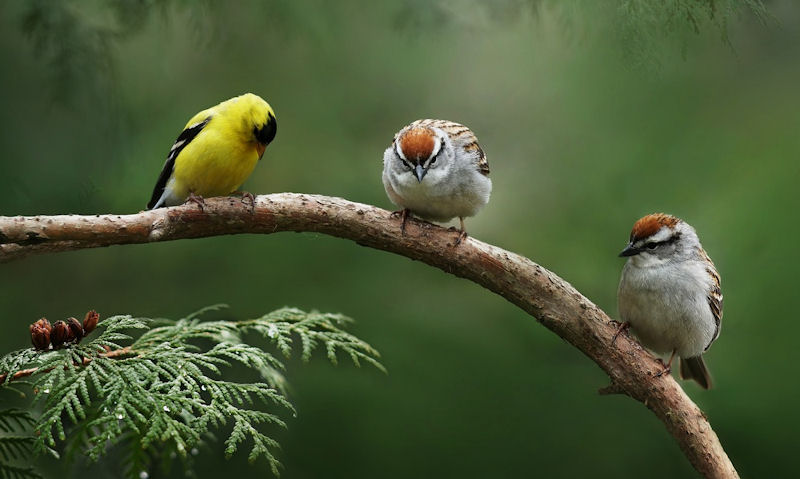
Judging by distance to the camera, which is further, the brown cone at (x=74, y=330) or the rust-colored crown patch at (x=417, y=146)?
the rust-colored crown patch at (x=417, y=146)

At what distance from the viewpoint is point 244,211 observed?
163cm

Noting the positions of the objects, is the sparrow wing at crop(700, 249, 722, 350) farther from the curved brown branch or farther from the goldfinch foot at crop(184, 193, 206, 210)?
the goldfinch foot at crop(184, 193, 206, 210)

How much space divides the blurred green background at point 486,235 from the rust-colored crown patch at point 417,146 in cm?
59

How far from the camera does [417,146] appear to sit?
1.74 meters

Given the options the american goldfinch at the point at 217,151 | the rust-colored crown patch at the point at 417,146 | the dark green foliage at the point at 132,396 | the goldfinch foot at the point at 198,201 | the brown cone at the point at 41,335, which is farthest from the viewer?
the american goldfinch at the point at 217,151

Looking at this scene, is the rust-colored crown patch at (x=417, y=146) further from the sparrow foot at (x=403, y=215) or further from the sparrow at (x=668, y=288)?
the sparrow at (x=668, y=288)

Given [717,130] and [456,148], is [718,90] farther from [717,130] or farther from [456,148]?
[456,148]

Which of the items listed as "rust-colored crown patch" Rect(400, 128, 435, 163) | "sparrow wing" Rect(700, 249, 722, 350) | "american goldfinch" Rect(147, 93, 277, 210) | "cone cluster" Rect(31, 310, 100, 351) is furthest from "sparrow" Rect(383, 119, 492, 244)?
"cone cluster" Rect(31, 310, 100, 351)

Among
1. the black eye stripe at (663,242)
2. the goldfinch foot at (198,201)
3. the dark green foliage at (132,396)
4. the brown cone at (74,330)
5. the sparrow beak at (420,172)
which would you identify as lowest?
the dark green foliage at (132,396)

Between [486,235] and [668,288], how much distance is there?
83 cm

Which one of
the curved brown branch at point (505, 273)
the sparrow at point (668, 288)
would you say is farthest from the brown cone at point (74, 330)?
the sparrow at point (668, 288)

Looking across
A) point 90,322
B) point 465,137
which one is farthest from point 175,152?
point 465,137

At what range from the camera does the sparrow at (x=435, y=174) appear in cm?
175

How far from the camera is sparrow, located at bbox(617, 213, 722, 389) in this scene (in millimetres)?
1802
